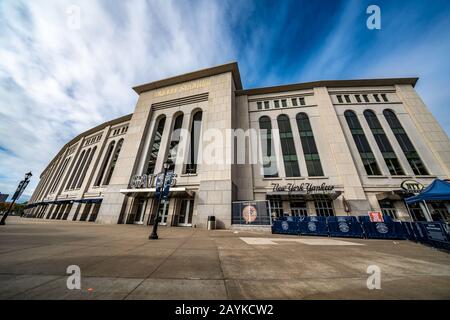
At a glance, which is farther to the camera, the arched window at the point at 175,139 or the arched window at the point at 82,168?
the arched window at the point at 82,168

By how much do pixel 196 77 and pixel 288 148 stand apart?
17.6 m

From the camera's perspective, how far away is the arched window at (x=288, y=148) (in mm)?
19456

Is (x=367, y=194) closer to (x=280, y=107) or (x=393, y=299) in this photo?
(x=280, y=107)

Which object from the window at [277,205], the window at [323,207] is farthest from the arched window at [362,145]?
the window at [277,205]

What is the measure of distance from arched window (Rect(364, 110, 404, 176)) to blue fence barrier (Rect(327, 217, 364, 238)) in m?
12.2

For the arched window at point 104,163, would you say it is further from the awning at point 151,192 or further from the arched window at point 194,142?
the arched window at point 194,142

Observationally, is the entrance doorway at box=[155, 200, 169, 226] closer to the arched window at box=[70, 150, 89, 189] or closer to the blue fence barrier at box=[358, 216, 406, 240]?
the blue fence barrier at box=[358, 216, 406, 240]

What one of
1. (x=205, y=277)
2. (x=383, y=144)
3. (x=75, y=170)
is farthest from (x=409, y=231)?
(x=75, y=170)

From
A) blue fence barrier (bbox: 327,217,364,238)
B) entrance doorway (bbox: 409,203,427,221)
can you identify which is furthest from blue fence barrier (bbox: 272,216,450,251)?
entrance doorway (bbox: 409,203,427,221)

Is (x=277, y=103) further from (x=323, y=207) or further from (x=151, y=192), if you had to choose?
(x=151, y=192)

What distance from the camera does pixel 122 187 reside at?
763 inches

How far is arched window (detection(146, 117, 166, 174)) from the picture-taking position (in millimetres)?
21141

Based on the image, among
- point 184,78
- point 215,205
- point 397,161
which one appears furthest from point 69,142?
point 397,161

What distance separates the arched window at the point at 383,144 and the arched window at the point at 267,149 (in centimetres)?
1324
